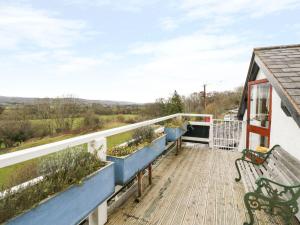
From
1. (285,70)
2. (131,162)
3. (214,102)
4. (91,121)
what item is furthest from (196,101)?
(131,162)

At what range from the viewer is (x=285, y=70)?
3215 millimetres

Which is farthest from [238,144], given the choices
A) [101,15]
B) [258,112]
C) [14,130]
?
[14,130]

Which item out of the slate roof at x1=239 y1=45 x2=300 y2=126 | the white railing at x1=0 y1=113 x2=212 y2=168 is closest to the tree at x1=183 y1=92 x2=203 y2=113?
the slate roof at x1=239 y1=45 x2=300 y2=126

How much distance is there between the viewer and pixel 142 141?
126 inches

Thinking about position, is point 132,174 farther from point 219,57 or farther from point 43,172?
point 219,57

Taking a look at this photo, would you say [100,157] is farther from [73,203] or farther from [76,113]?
[76,113]

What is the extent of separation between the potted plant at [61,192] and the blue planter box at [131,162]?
280mm

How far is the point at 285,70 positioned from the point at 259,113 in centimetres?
180

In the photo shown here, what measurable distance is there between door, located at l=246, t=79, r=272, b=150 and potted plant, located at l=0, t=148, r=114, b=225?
3.76 m

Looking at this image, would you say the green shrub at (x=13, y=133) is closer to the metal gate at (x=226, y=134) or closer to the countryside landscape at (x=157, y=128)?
the countryside landscape at (x=157, y=128)

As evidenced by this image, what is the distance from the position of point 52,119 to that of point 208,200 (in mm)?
21355

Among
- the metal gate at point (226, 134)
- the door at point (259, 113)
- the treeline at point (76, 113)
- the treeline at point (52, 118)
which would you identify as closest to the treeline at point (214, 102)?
the treeline at point (76, 113)

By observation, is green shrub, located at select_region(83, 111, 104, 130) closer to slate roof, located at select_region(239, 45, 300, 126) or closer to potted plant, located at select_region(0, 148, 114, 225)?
slate roof, located at select_region(239, 45, 300, 126)

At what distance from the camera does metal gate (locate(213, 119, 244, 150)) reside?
6430 millimetres
